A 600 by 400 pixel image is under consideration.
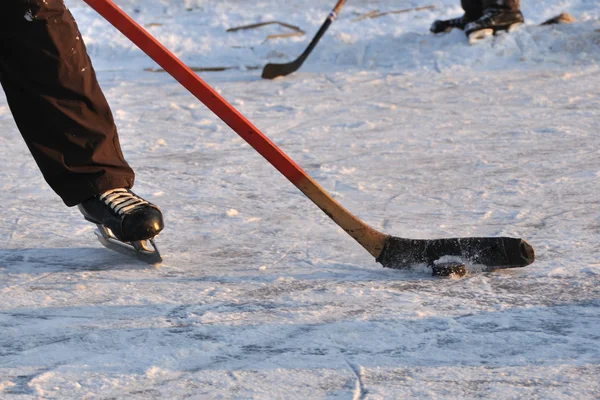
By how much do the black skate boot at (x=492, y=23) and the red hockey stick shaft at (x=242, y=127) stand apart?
11.5ft

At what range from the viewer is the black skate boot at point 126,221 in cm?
203

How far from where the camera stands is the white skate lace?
81.6 inches

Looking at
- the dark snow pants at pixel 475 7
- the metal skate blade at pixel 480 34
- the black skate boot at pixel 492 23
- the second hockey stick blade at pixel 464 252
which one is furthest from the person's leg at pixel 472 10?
the second hockey stick blade at pixel 464 252

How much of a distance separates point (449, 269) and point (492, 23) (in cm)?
364

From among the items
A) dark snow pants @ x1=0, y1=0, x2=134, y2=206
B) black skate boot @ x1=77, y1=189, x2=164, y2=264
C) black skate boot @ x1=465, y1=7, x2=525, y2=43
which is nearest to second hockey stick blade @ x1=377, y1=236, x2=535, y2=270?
black skate boot @ x1=77, y1=189, x2=164, y2=264

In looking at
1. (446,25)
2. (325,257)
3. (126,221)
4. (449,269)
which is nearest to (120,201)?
(126,221)

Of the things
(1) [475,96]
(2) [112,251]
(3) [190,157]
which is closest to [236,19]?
(1) [475,96]

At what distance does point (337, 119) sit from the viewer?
387 cm

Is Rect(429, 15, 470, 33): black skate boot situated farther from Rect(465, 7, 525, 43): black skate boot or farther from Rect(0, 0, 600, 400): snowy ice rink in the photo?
Rect(0, 0, 600, 400): snowy ice rink

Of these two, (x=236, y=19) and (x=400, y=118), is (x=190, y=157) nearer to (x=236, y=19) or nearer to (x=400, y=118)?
(x=400, y=118)

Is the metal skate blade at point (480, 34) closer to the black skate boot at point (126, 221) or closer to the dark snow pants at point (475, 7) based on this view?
the dark snow pants at point (475, 7)

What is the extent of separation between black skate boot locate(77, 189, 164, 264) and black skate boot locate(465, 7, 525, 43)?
138 inches

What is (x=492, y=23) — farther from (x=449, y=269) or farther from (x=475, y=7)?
(x=449, y=269)

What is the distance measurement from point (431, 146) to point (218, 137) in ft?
2.73
